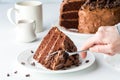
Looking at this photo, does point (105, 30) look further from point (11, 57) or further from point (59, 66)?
point (11, 57)

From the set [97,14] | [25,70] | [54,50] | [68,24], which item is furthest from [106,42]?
[68,24]

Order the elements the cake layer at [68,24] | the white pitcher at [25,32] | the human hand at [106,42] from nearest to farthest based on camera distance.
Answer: the human hand at [106,42] → the white pitcher at [25,32] → the cake layer at [68,24]

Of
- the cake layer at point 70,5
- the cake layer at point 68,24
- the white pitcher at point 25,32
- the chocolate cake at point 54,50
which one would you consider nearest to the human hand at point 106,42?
the chocolate cake at point 54,50

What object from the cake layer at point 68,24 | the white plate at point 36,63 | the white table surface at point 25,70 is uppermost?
the cake layer at point 68,24

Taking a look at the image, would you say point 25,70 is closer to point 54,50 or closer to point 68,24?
point 54,50

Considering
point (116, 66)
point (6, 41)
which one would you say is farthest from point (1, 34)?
point (116, 66)

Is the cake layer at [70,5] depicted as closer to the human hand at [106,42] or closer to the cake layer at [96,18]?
the cake layer at [96,18]
